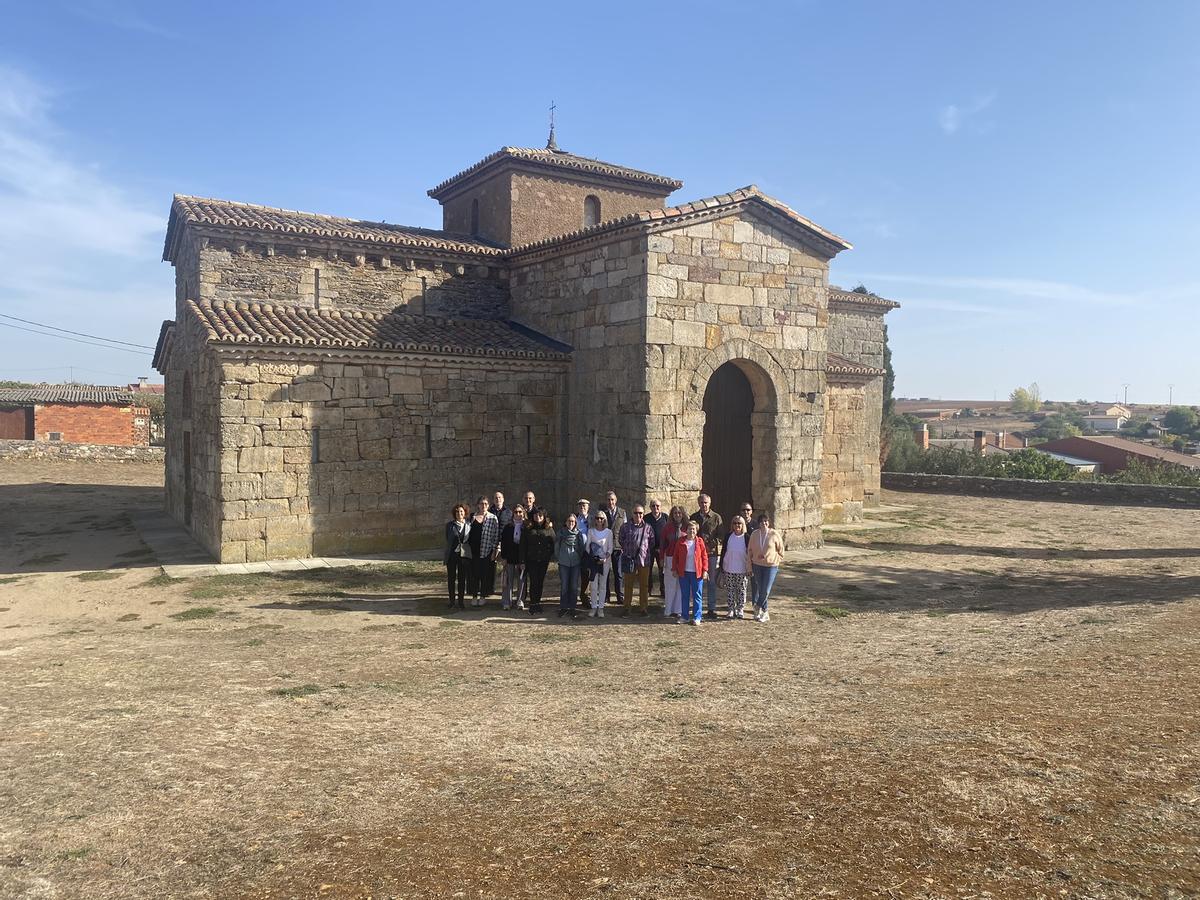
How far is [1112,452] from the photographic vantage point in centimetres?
3853

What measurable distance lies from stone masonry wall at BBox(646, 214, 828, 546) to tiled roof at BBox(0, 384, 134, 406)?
109 ft

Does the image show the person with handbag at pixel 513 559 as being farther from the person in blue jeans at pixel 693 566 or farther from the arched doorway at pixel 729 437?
the arched doorway at pixel 729 437

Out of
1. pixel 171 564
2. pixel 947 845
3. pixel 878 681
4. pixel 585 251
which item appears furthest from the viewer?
pixel 585 251

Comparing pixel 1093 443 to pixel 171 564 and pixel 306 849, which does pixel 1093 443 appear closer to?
pixel 171 564

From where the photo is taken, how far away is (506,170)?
19391mm

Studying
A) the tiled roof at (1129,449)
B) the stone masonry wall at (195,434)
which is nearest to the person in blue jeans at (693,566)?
the stone masonry wall at (195,434)

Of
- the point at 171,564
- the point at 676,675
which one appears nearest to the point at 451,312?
the point at 171,564

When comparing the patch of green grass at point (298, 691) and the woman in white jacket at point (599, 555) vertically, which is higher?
the woman in white jacket at point (599, 555)

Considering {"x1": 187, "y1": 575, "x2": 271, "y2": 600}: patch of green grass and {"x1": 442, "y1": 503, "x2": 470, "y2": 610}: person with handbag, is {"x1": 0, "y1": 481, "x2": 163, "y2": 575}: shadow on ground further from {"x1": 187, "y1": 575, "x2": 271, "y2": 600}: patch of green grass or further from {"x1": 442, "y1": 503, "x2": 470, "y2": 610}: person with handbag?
{"x1": 442, "y1": 503, "x2": 470, "y2": 610}: person with handbag

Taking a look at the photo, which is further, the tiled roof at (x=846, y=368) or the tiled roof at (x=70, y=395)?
the tiled roof at (x=70, y=395)

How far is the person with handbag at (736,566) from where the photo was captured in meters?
10.0

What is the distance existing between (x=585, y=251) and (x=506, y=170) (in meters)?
5.53

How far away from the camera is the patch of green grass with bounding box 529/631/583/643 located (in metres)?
9.10

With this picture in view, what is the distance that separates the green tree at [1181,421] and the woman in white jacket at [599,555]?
81.8 metres
